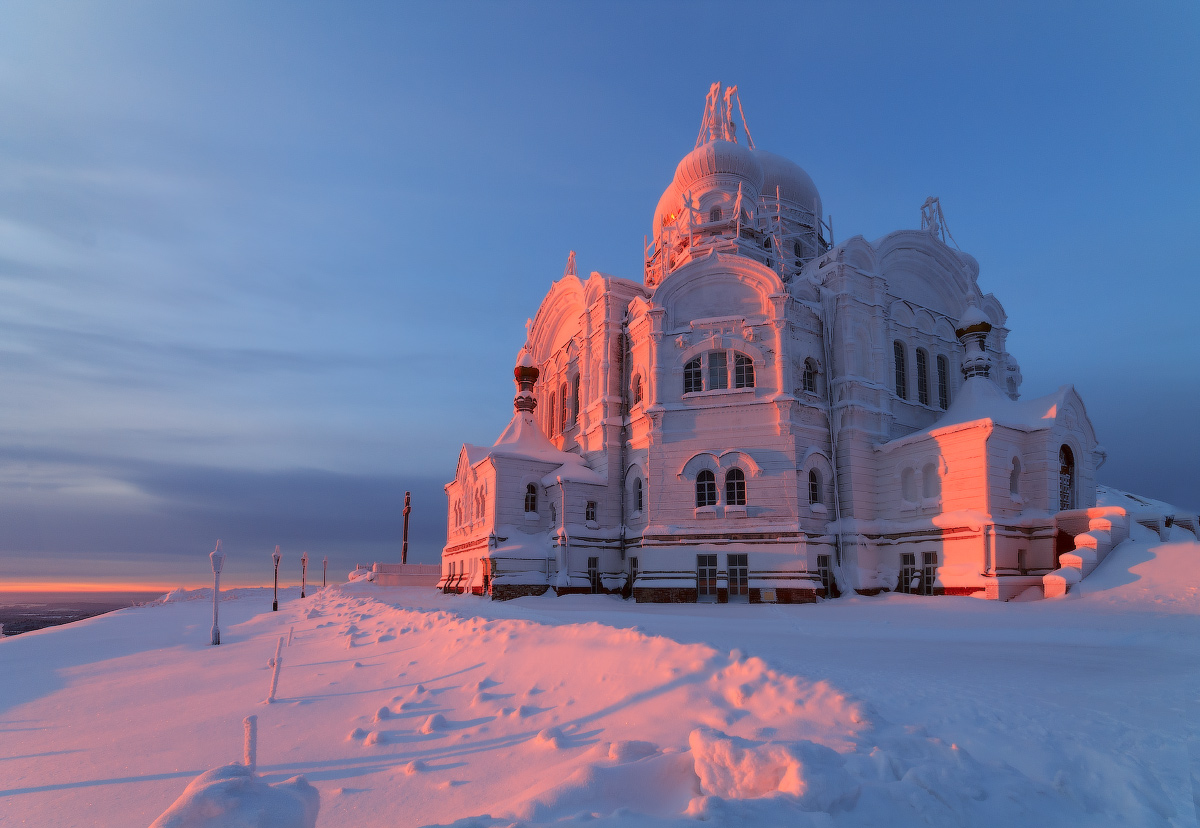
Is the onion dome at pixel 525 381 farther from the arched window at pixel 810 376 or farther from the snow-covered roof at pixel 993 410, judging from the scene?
the snow-covered roof at pixel 993 410

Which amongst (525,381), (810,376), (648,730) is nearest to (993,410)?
(810,376)

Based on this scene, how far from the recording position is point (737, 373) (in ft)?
88.0

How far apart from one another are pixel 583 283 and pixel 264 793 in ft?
101

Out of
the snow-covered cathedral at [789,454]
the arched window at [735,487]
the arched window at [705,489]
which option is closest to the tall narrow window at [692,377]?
the snow-covered cathedral at [789,454]

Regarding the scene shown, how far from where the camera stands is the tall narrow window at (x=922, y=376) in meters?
30.4

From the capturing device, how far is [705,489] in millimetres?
26047

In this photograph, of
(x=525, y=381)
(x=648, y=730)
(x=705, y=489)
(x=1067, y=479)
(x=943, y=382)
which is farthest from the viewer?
(x=525, y=381)

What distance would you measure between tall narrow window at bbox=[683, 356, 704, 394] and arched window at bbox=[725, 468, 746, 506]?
3.71 metres

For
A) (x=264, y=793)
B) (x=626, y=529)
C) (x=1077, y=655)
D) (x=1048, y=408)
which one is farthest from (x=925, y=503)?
(x=264, y=793)

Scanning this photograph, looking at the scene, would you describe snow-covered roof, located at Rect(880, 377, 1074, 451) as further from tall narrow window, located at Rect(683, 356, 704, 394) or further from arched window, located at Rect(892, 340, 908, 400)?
tall narrow window, located at Rect(683, 356, 704, 394)

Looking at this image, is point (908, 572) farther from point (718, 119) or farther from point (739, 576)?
point (718, 119)

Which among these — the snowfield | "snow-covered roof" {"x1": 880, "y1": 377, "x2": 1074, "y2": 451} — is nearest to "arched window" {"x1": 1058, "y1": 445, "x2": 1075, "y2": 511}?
"snow-covered roof" {"x1": 880, "y1": 377, "x2": 1074, "y2": 451}

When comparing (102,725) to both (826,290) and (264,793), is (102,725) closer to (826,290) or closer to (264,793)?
(264,793)

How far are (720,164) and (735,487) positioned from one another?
63.1 feet
